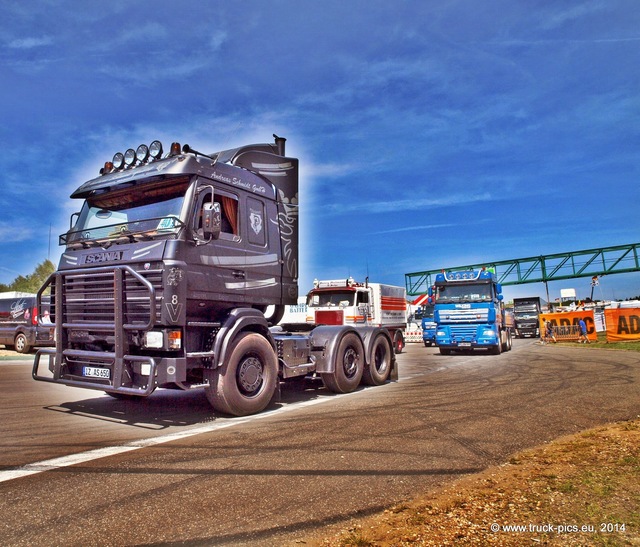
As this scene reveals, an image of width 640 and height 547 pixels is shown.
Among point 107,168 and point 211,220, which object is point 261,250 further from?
point 107,168

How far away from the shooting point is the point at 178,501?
3.53 metres

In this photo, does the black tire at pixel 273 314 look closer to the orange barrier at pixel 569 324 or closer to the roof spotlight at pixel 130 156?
the roof spotlight at pixel 130 156

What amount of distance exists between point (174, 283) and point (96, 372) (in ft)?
5.38

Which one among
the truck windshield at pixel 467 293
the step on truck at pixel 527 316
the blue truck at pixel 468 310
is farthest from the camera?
the step on truck at pixel 527 316

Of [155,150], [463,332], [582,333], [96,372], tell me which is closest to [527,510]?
[96,372]

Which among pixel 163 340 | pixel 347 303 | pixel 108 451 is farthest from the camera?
pixel 347 303

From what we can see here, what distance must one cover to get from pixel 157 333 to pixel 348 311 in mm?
13756

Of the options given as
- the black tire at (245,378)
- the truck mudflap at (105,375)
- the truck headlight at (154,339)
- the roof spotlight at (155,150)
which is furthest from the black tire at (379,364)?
the roof spotlight at (155,150)

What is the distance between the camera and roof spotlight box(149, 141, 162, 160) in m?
6.86

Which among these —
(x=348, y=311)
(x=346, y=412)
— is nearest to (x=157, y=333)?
(x=346, y=412)

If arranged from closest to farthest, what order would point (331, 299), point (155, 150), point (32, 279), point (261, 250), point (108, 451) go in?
1. point (108, 451)
2. point (155, 150)
3. point (261, 250)
4. point (331, 299)
5. point (32, 279)

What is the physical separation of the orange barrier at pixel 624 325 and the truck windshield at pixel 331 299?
42.4 feet

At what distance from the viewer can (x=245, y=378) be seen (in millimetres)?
6766

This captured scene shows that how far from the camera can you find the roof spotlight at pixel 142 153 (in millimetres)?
6977
